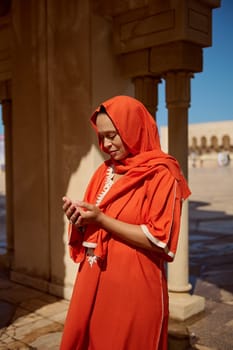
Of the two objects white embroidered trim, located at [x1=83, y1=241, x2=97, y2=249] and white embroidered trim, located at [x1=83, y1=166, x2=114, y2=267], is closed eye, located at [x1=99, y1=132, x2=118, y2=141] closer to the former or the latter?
white embroidered trim, located at [x1=83, y1=166, x2=114, y2=267]

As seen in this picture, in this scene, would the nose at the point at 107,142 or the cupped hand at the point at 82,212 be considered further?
the nose at the point at 107,142

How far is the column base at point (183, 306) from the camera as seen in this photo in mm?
3461

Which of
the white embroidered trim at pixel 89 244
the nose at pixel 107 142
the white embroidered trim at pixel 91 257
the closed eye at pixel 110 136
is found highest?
the closed eye at pixel 110 136

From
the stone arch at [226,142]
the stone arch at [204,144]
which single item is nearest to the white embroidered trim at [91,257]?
the stone arch at [226,142]

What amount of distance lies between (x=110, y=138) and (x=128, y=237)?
392mm

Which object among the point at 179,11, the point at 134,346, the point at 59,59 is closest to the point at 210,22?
the point at 179,11

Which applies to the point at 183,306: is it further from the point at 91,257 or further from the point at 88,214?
the point at 88,214

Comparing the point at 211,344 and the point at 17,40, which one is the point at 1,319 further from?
the point at 17,40

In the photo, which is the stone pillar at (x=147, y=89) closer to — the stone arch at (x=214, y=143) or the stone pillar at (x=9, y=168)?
the stone pillar at (x=9, y=168)

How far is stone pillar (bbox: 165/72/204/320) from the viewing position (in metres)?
3.38

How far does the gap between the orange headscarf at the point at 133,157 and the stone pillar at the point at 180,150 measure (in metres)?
1.82

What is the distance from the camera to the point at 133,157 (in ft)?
5.32

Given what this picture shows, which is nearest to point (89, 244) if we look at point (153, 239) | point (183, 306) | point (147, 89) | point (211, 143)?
point (153, 239)

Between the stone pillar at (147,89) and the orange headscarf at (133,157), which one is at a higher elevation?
the stone pillar at (147,89)
